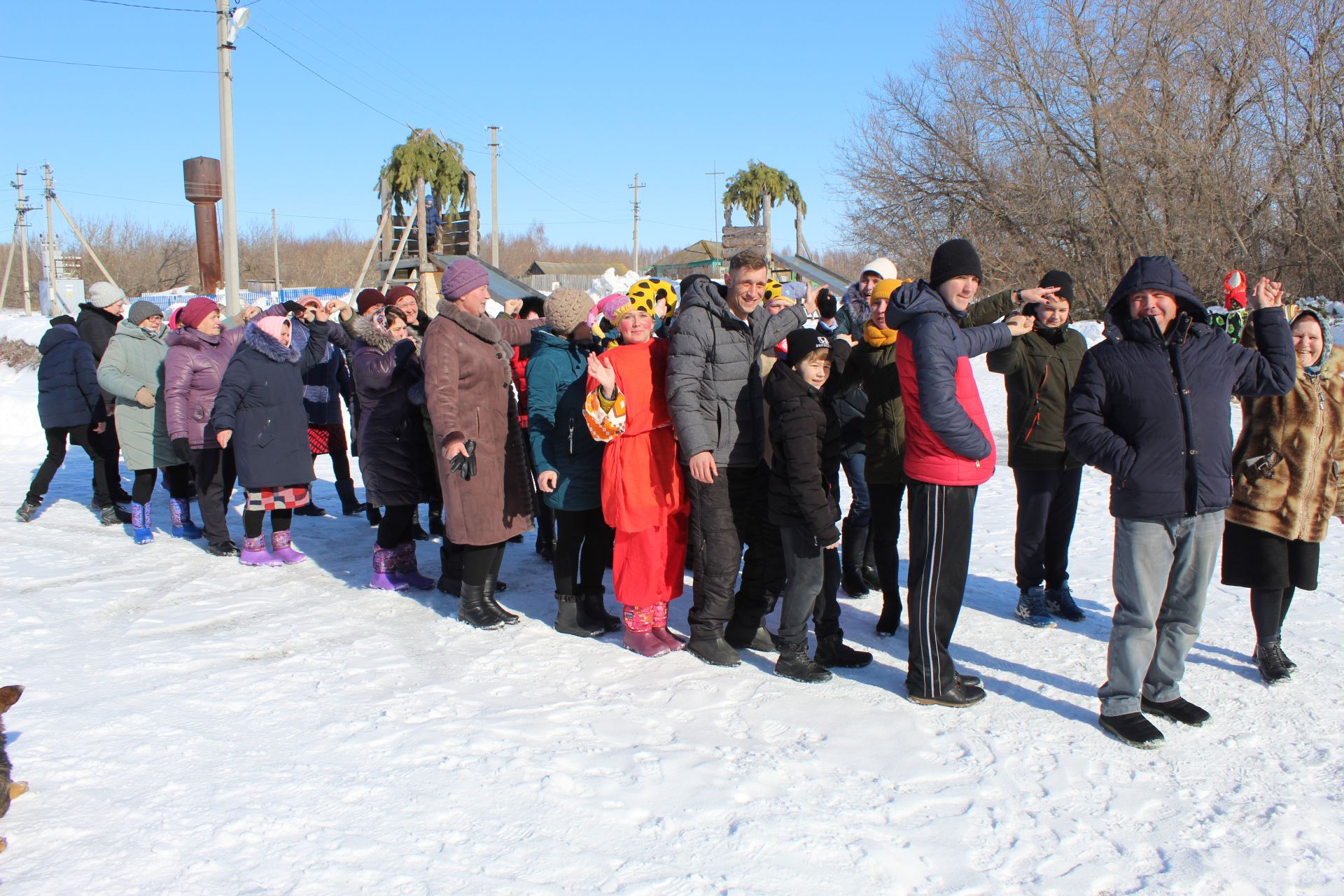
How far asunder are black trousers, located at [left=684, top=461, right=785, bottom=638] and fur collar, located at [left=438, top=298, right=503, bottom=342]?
1335 mm

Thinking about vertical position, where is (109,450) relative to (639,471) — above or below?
below

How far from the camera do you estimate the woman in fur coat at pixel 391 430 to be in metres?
5.60

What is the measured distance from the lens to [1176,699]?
3768 millimetres

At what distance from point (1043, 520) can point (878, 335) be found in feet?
4.15

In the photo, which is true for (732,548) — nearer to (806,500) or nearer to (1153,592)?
(806,500)

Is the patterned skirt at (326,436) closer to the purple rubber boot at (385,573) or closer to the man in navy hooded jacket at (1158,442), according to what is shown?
the purple rubber boot at (385,573)

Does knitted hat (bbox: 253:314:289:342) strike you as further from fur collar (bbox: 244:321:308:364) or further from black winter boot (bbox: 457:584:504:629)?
black winter boot (bbox: 457:584:504:629)

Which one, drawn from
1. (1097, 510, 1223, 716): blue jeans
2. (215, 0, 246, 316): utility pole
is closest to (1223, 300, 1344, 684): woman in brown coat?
(1097, 510, 1223, 716): blue jeans

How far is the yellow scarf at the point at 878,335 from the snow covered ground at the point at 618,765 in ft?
4.83

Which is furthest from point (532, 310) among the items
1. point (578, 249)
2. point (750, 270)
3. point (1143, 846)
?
point (578, 249)

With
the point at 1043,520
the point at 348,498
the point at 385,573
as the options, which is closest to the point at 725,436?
the point at 1043,520

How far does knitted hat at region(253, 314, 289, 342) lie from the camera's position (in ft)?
19.6

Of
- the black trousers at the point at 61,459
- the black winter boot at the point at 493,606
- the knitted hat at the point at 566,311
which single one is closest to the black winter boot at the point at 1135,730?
the black winter boot at the point at 493,606

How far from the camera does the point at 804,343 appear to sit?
159 inches
